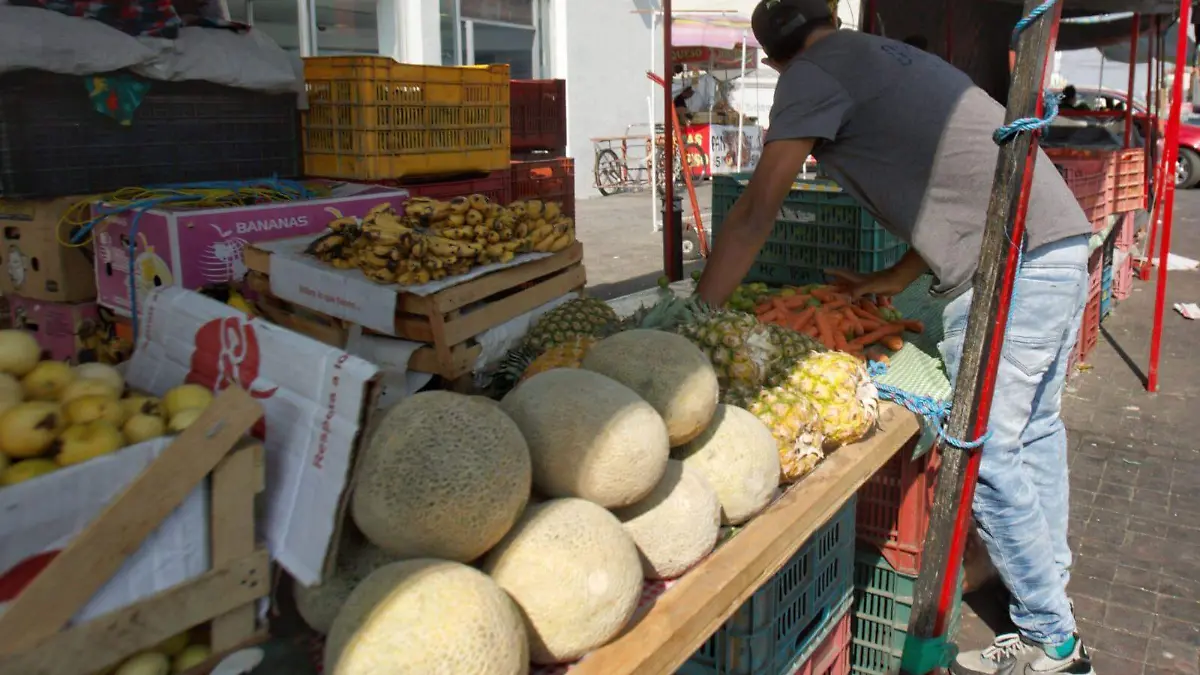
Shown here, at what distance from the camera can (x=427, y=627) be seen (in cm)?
150

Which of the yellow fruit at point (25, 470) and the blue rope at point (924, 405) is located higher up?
the yellow fruit at point (25, 470)

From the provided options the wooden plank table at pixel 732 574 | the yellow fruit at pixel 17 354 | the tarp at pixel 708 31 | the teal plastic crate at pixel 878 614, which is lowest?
the teal plastic crate at pixel 878 614

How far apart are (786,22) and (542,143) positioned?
4.38 m

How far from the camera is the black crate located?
3.82m

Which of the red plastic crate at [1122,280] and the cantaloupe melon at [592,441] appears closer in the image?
the cantaloupe melon at [592,441]

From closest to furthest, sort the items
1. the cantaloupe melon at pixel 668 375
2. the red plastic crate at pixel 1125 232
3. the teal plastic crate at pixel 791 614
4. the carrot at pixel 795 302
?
the cantaloupe melon at pixel 668 375, the teal plastic crate at pixel 791 614, the carrot at pixel 795 302, the red plastic crate at pixel 1125 232

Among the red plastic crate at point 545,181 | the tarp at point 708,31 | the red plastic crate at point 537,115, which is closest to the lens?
the red plastic crate at point 545,181

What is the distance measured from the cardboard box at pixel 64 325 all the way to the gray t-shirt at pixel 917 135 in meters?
2.93

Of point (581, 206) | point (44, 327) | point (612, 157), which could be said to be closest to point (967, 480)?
point (44, 327)

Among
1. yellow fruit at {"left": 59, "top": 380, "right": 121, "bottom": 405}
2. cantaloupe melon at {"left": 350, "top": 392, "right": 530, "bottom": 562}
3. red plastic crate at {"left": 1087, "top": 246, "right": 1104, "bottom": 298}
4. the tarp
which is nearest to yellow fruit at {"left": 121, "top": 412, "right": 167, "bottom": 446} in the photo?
yellow fruit at {"left": 59, "top": 380, "right": 121, "bottom": 405}

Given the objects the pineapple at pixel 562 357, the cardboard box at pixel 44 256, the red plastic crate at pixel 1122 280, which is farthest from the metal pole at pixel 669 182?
the red plastic crate at pixel 1122 280

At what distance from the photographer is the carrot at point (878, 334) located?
3627 mm

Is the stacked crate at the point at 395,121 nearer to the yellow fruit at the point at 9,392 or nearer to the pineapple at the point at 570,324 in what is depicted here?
the pineapple at the point at 570,324

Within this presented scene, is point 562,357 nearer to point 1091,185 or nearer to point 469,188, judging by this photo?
point 469,188
